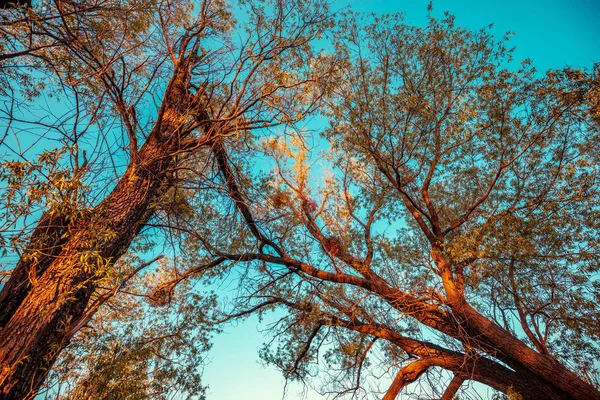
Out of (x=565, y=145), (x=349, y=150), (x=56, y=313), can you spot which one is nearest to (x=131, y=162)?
(x=56, y=313)

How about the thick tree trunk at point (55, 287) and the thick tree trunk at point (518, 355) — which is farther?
the thick tree trunk at point (518, 355)

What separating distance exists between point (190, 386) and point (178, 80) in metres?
6.32

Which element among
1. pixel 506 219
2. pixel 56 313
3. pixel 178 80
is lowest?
pixel 56 313

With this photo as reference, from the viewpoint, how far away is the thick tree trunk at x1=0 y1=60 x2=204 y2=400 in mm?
2896

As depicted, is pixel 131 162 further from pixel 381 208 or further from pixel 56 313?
pixel 381 208

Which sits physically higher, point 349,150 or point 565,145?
point 349,150

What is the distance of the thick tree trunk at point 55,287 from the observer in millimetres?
2896

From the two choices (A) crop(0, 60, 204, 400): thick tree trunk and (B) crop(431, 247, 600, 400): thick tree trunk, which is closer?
(A) crop(0, 60, 204, 400): thick tree trunk

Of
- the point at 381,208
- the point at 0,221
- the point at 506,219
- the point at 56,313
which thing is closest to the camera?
the point at 0,221

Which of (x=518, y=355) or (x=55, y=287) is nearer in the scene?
(x=55, y=287)

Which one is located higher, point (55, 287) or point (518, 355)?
point (518, 355)

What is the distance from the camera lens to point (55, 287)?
10.7 feet

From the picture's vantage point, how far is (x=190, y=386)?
21.6 ft

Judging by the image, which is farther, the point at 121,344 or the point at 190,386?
the point at 190,386
